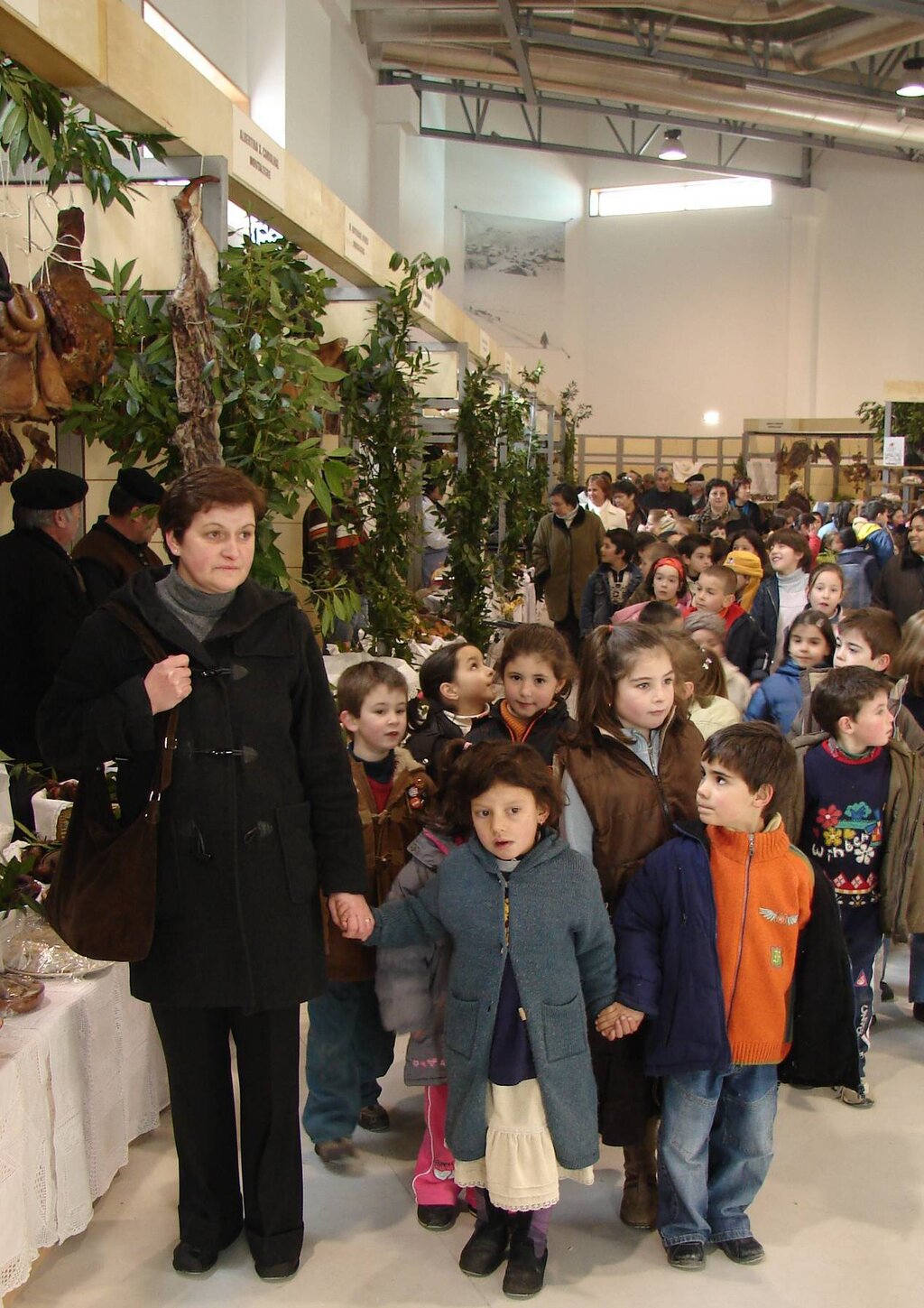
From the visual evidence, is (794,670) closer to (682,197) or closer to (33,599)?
(33,599)

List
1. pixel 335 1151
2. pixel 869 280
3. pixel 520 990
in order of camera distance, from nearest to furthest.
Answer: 1. pixel 520 990
2. pixel 335 1151
3. pixel 869 280

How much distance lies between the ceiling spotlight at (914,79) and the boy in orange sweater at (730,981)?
11.3 metres

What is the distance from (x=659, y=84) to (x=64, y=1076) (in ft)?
39.5

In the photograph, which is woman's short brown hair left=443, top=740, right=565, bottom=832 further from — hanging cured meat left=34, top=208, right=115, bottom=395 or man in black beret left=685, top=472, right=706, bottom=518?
man in black beret left=685, top=472, right=706, bottom=518

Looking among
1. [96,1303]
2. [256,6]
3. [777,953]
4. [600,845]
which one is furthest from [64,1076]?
[256,6]

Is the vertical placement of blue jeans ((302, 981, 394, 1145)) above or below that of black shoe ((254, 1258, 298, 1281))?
above

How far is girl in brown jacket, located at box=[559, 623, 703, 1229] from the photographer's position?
2.44m

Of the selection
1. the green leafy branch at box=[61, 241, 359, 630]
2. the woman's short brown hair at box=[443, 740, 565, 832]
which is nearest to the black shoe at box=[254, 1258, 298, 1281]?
the woman's short brown hair at box=[443, 740, 565, 832]

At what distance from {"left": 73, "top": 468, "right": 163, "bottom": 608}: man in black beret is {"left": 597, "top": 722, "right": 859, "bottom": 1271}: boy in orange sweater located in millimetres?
1907

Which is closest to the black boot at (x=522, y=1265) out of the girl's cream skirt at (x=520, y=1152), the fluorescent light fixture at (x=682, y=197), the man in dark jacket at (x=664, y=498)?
the girl's cream skirt at (x=520, y=1152)

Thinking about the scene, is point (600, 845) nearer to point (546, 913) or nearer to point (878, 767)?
point (546, 913)

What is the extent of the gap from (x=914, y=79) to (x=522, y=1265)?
1251 cm

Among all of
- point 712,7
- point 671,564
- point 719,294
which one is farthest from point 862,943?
point 719,294

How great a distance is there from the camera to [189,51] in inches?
327
